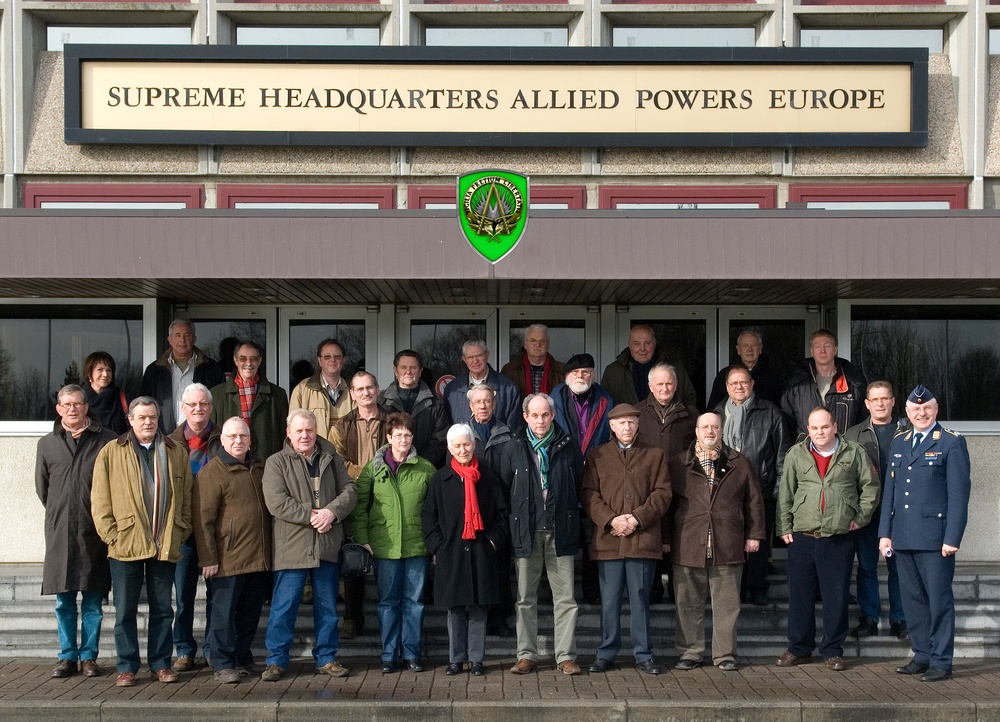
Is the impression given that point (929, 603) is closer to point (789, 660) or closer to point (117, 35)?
point (789, 660)

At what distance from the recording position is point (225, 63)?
9.92m

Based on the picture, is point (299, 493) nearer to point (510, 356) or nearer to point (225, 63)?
point (510, 356)

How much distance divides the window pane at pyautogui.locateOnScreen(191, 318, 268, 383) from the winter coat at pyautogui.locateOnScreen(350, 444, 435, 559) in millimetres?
Answer: 3242

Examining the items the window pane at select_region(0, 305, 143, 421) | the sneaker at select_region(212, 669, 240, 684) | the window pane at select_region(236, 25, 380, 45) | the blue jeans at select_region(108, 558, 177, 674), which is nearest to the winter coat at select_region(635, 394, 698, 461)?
the sneaker at select_region(212, 669, 240, 684)

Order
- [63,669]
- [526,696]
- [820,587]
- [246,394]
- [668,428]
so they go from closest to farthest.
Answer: [526,696]
[63,669]
[820,587]
[668,428]
[246,394]

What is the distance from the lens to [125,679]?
662cm

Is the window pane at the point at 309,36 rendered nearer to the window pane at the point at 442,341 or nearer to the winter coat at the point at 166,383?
the window pane at the point at 442,341

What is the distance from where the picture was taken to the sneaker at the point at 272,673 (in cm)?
671

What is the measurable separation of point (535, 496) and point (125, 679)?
9.22 ft

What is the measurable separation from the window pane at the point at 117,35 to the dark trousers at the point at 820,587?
746cm

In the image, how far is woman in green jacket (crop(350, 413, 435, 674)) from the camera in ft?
22.6

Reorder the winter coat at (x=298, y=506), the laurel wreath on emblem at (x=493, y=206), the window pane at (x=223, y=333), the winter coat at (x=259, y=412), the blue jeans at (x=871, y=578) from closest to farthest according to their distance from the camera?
1. the winter coat at (x=298, y=506)
2. the blue jeans at (x=871, y=578)
3. the laurel wreath on emblem at (x=493, y=206)
4. the winter coat at (x=259, y=412)
5. the window pane at (x=223, y=333)

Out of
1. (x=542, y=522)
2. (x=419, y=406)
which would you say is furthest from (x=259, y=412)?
(x=542, y=522)

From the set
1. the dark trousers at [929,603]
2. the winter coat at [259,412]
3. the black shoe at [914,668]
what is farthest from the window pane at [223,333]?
the black shoe at [914,668]
